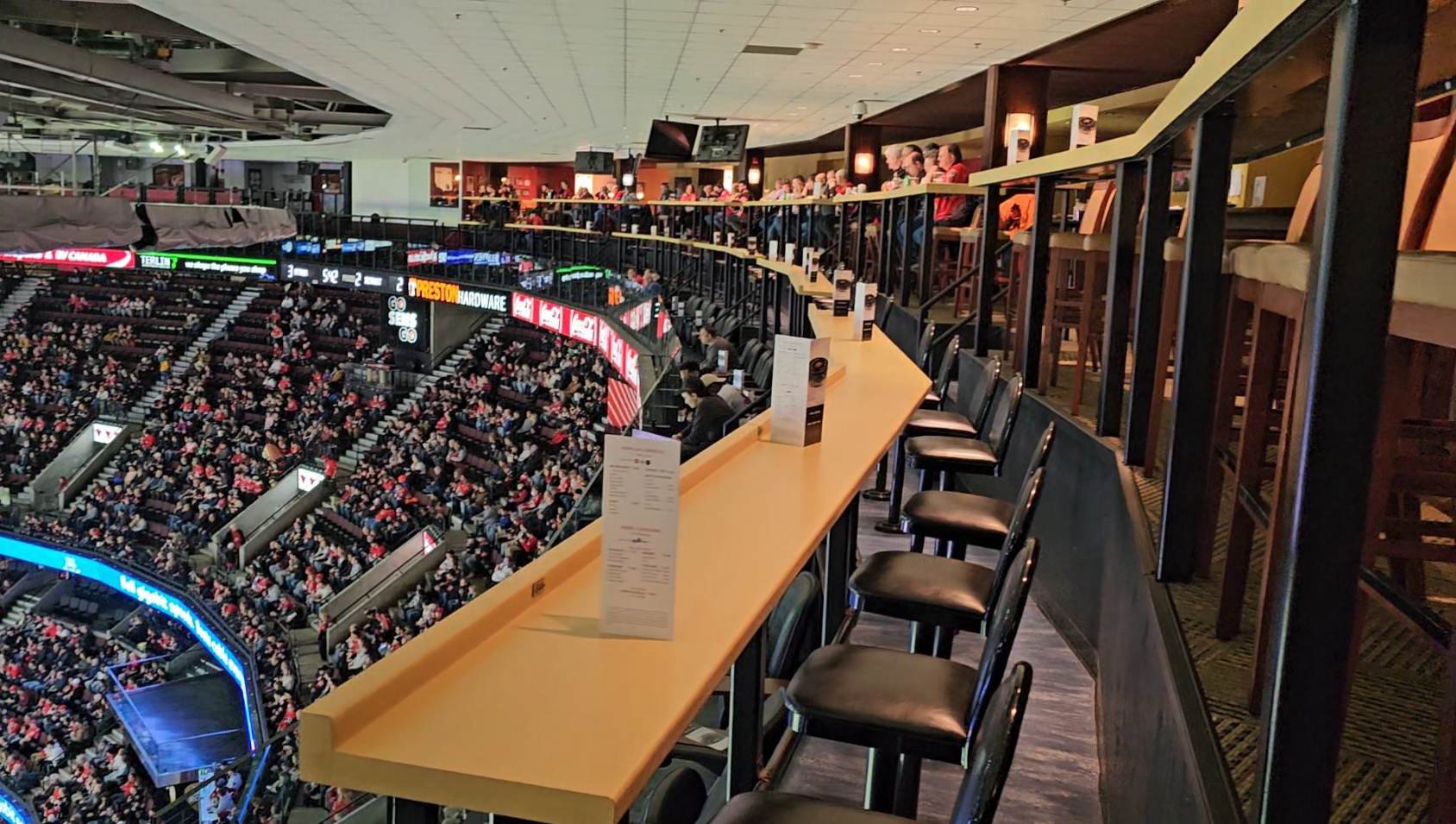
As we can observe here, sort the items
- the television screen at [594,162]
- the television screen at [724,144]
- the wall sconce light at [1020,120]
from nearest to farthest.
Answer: the wall sconce light at [1020,120] < the television screen at [724,144] < the television screen at [594,162]

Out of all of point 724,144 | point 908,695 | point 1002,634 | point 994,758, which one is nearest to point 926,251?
point 908,695

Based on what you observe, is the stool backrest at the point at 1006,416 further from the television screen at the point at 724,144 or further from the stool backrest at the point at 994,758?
the television screen at the point at 724,144

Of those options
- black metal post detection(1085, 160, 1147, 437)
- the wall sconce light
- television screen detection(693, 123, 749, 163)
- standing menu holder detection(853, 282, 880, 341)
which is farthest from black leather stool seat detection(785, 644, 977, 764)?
television screen detection(693, 123, 749, 163)

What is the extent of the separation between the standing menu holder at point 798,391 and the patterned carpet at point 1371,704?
87 cm

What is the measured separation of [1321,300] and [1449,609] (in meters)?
1.24

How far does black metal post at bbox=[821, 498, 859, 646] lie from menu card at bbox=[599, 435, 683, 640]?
1480mm

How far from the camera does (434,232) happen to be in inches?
1005

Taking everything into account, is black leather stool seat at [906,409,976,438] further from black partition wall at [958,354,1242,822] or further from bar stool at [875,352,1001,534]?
black partition wall at [958,354,1242,822]

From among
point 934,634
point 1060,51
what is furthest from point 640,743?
point 1060,51

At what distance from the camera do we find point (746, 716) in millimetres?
2043

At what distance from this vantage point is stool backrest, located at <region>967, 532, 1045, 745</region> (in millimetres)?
1585

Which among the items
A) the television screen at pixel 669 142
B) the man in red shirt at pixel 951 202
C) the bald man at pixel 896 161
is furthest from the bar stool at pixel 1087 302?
the television screen at pixel 669 142

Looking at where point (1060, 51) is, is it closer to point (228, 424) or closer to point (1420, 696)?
point (1420, 696)

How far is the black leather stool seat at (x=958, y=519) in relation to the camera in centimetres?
286
